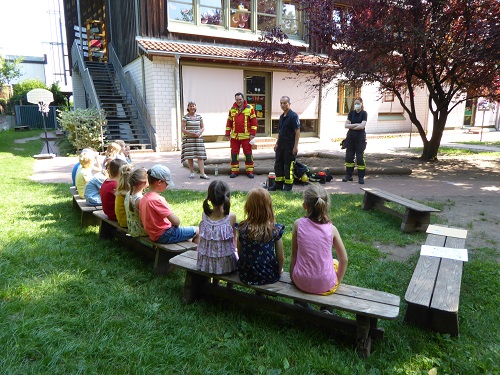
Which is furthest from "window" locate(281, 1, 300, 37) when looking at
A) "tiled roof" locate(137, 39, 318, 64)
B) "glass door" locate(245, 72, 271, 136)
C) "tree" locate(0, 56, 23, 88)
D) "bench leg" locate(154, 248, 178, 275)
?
"tree" locate(0, 56, 23, 88)

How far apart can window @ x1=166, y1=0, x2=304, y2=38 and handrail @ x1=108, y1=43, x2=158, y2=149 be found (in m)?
3.27

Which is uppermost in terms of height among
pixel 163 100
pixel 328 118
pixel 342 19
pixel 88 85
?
pixel 342 19

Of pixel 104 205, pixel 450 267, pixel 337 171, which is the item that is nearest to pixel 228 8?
pixel 337 171

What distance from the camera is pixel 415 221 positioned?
16.6ft

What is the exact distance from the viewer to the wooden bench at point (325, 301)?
2.44 meters

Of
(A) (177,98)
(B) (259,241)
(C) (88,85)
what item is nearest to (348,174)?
(B) (259,241)

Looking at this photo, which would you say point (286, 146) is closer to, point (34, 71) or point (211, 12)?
point (211, 12)

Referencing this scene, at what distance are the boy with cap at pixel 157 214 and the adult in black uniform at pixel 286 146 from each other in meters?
3.86

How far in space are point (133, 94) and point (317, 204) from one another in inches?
571

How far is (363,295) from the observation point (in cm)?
261

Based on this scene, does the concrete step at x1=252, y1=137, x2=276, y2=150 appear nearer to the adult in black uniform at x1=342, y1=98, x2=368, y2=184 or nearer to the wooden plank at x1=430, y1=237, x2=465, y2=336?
the adult in black uniform at x1=342, y1=98, x2=368, y2=184

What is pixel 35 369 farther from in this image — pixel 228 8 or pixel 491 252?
pixel 228 8

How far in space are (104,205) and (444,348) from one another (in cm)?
359

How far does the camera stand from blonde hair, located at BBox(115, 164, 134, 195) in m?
3.97
